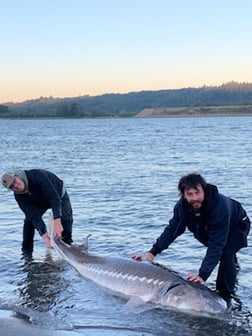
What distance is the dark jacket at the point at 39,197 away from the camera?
10922 mm

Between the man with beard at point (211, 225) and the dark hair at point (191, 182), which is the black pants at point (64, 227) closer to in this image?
the man with beard at point (211, 225)

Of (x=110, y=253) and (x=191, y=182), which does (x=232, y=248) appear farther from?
(x=110, y=253)

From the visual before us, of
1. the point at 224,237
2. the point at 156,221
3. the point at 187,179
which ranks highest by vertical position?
the point at 187,179

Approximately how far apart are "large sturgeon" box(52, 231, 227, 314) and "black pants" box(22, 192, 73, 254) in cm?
130

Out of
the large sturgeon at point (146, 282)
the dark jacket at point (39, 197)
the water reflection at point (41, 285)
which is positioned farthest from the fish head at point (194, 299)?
the dark jacket at point (39, 197)

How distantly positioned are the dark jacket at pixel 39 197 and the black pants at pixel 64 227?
125mm

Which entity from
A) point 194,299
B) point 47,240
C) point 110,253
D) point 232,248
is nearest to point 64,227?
point 47,240

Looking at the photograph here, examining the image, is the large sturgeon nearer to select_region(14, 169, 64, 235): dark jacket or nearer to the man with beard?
the man with beard

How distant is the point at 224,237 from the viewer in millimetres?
8508

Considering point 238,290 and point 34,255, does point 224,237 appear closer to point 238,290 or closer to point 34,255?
point 238,290

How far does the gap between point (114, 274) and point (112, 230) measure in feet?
19.9

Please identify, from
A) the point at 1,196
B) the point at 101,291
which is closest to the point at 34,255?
the point at 101,291

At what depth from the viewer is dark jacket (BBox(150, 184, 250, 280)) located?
835 cm

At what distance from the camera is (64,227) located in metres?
12.3
